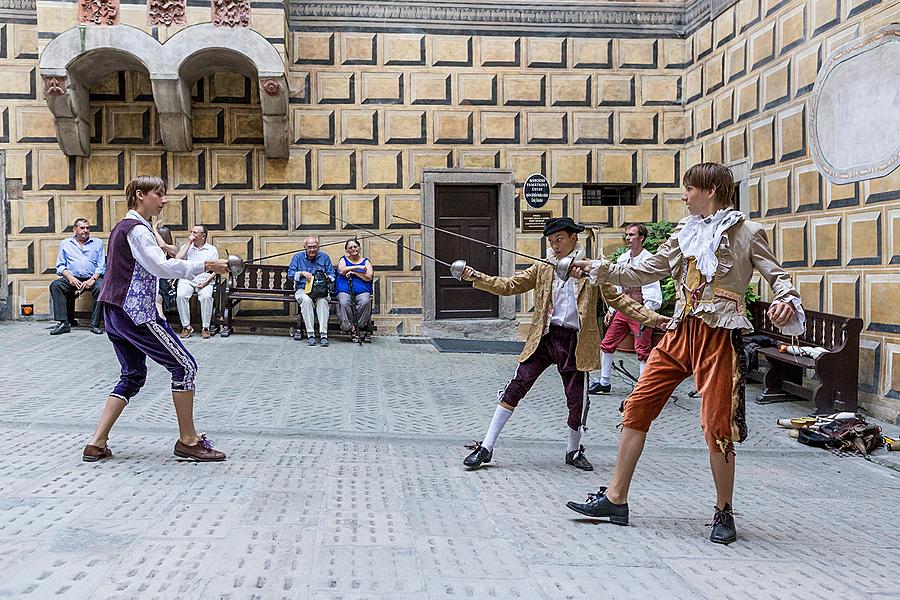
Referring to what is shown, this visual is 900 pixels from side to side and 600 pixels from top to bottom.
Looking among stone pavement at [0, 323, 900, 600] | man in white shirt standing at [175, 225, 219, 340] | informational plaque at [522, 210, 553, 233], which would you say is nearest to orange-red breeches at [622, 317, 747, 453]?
stone pavement at [0, 323, 900, 600]

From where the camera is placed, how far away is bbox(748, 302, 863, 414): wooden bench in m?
7.39

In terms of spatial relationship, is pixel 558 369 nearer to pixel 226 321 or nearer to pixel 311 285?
pixel 311 285

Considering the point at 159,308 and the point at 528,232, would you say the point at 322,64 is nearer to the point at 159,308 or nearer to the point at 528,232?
the point at 528,232

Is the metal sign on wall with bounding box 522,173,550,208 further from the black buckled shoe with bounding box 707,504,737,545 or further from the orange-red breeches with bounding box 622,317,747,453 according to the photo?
the black buckled shoe with bounding box 707,504,737,545

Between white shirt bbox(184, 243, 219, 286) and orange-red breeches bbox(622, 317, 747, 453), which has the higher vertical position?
white shirt bbox(184, 243, 219, 286)

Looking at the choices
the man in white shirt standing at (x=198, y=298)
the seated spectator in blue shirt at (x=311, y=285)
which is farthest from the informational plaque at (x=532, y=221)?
the man in white shirt standing at (x=198, y=298)

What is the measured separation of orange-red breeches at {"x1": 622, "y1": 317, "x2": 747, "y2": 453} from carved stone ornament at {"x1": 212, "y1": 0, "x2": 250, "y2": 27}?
30.9ft

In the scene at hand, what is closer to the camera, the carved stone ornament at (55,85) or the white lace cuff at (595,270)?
the white lace cuff at (595,270)

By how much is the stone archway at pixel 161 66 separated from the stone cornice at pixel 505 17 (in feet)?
4.46

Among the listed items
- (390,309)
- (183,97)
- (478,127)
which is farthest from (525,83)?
(183,97)

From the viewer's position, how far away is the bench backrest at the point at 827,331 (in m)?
Answer: 7.49

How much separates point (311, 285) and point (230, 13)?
13.1 feet

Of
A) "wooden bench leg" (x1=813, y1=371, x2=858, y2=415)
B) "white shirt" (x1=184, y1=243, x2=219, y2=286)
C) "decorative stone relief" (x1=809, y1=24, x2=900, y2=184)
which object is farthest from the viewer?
"white shirt" (x1=184, y1=243, x2=219, y2=286)

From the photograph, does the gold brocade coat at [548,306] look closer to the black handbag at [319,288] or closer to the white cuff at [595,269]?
the white cuff at [595,269]
